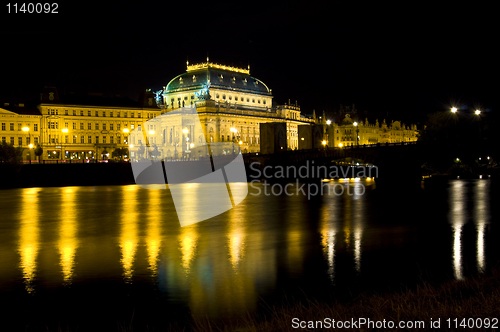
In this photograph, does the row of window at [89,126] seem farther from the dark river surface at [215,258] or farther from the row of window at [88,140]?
the dark river surface at [215,258]

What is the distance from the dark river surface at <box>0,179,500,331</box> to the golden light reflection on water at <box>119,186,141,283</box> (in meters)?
0.06

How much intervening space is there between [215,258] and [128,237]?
26.0 feet

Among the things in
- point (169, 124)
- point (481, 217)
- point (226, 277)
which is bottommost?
point (226, 277)

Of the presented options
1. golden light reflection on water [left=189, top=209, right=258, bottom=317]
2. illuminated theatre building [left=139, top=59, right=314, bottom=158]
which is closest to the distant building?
illuminated theatre building [left=139, top=59, right=314, bottom=158]

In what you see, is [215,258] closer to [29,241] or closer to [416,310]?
[29,241]

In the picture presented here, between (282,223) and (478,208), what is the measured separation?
1609cm

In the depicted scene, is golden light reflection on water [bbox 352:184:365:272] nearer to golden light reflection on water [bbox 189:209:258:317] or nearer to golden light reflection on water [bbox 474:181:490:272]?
golden light reflection on water [bbox 189:209:258:317]

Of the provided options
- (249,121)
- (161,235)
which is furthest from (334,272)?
(249,121)

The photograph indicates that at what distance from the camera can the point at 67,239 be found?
28.9 meters

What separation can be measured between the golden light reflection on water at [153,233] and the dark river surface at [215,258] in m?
0.06

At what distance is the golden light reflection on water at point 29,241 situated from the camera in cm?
2026

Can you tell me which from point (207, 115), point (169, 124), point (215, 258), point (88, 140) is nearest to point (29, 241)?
point (215, 258)

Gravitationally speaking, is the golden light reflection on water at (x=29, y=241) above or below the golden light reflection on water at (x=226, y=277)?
above

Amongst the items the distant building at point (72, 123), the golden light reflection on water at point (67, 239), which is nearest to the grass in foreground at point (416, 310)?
the golden light reflection on water at point (67, 239)
